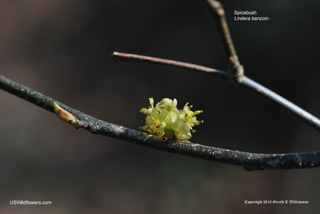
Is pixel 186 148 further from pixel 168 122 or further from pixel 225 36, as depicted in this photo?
pixel 225 36

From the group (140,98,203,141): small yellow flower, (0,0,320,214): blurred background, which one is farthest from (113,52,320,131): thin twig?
(0,0,320,214): blurred background

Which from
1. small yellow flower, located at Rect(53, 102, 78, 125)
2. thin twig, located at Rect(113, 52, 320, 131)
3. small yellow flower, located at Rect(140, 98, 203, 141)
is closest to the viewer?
thin twig, located at Rect(113, 52, 320, 131)

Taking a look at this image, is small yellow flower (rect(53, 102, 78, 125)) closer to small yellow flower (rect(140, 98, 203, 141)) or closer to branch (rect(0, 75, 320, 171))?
branch (rect(0, 75, 320, 171))

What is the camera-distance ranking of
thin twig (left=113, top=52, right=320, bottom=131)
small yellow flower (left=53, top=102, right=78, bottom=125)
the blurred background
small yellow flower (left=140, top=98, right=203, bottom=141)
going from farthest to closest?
the blurred background, small yellow flower (left=140, top=98, right=203, bottom=141), small yellow flower (left=53, top=102, right=78, bottom=125), thin twig (left=113, top=52, right=320, bottom=131)

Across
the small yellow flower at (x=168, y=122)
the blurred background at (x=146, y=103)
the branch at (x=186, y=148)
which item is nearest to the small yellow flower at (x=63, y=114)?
the branch at (x=186, y=148)

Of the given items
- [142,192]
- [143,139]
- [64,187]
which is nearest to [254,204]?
[142,192]

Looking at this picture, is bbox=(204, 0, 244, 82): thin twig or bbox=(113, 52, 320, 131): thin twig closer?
bbox=(204, 0, 244, 82): thin twig
